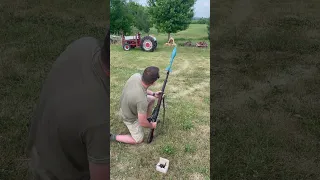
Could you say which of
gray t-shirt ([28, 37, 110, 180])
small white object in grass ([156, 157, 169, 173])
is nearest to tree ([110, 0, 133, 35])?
gray t-shirt ([28, 37, 110, 180])

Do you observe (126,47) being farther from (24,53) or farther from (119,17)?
(24,53)

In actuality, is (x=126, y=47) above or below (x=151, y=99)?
above

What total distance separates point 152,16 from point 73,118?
1.49ft

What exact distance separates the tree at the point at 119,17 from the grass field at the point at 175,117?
65mm

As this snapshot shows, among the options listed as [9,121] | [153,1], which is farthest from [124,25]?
[9,121]

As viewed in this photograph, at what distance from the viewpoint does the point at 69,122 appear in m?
0.93

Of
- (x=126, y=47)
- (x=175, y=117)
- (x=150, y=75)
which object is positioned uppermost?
(x=126, y=47)

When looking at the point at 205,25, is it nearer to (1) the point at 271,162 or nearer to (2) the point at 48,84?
(2) the point at 48,84

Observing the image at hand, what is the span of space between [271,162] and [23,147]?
2.28 metres

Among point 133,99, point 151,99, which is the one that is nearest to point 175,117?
point 151,99

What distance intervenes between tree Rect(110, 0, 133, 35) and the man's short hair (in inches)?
6.8

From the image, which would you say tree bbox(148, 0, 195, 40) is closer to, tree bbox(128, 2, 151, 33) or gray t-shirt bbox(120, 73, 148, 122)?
tree bbox(128, 2, 151, 33)

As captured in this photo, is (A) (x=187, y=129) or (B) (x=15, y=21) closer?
(A) (x=187, y=129)

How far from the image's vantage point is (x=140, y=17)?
102 cm
